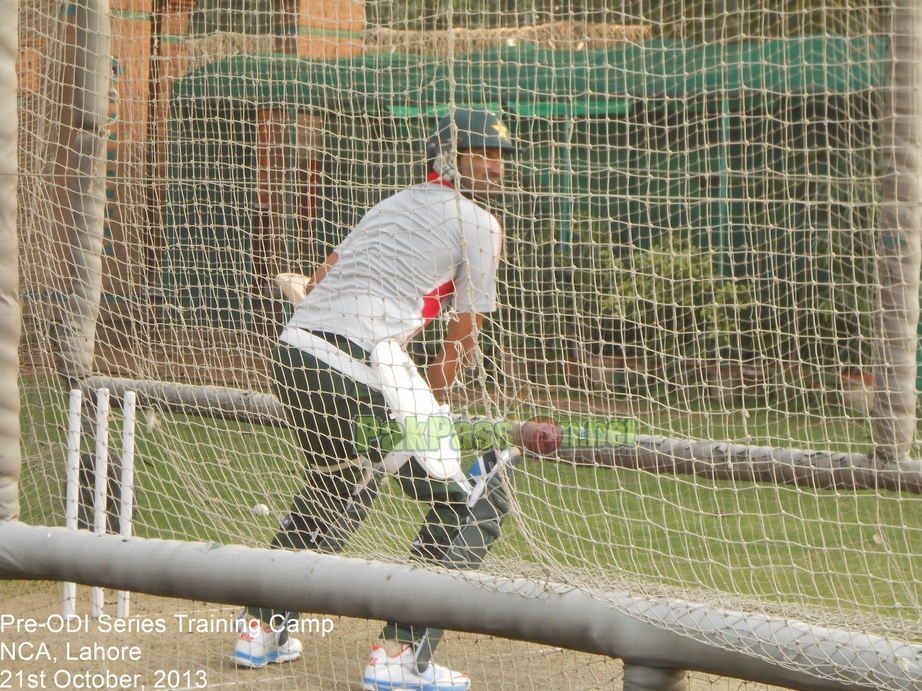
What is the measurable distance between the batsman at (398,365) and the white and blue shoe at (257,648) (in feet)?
1.00

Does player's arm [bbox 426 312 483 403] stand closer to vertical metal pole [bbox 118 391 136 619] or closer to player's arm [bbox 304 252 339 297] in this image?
player's arm [bbox 304 252 339 297]

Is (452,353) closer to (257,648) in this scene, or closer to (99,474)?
(257,648)

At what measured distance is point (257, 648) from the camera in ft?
11.0

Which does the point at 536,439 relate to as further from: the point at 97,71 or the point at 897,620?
the point at 97,71

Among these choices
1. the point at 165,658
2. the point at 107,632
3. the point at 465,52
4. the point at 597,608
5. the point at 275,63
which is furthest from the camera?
the point at 465,52

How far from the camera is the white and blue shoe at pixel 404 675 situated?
122 inches

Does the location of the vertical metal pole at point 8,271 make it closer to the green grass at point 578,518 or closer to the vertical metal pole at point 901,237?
the green grass at point 578,518

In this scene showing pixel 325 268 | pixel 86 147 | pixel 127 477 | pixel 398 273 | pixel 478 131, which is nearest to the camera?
pixel 478 131

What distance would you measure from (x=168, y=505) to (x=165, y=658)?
889 millimetres

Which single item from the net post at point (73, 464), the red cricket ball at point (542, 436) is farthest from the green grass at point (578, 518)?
the net post at point (73, 464)

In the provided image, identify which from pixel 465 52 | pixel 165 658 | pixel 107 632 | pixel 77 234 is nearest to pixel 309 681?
pixel 165 658

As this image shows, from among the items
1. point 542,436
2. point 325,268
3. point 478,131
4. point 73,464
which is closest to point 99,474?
point 73,464

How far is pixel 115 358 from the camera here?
13.4 ft

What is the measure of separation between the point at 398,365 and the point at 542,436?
72 cm
